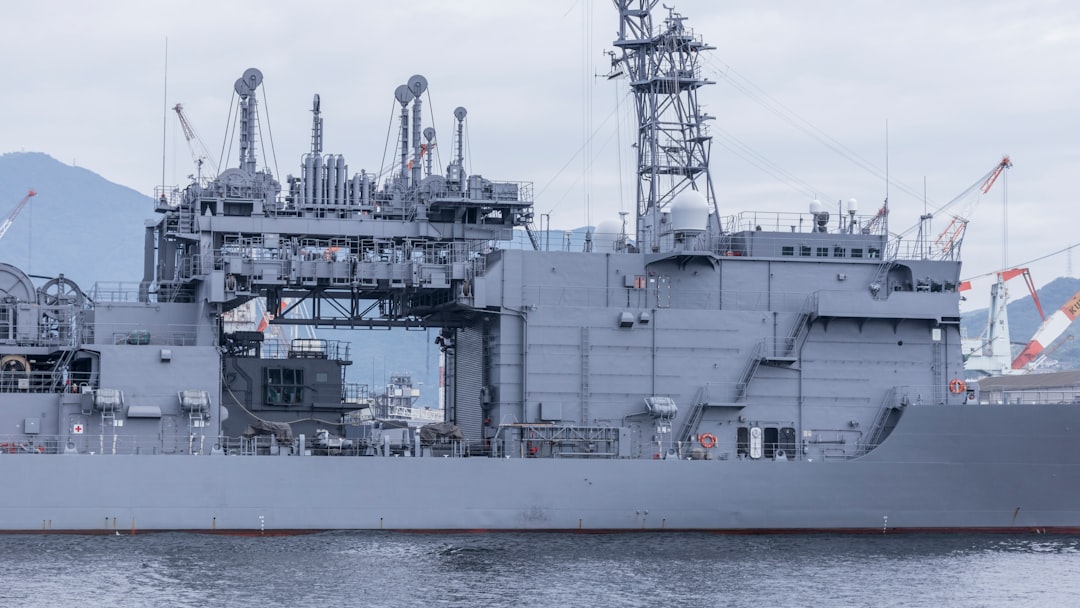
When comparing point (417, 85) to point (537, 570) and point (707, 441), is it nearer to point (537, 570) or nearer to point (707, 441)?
point (707, 441)

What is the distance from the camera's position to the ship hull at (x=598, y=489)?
90.0ft

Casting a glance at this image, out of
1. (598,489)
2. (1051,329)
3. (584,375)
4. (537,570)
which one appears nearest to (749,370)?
(584,375)

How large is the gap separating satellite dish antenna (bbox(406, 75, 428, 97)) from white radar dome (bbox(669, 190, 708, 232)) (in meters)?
7.58

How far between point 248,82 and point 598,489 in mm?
13185

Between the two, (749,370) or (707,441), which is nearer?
(707,441)

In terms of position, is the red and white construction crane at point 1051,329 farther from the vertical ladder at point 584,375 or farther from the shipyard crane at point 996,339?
the vertical ladder at point 584,375

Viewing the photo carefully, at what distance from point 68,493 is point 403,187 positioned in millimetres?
10910

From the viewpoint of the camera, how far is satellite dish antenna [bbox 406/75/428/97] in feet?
111

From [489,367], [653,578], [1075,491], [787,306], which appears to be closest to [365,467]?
[489,367]

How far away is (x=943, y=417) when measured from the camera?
29.8m

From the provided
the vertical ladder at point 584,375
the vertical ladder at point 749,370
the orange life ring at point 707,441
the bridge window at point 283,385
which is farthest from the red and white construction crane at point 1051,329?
the bridge window at point 283,385

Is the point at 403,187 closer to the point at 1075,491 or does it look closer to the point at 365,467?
the point at 365,467

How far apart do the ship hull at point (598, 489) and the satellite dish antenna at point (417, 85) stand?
33.9 ft

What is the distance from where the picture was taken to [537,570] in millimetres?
25125
